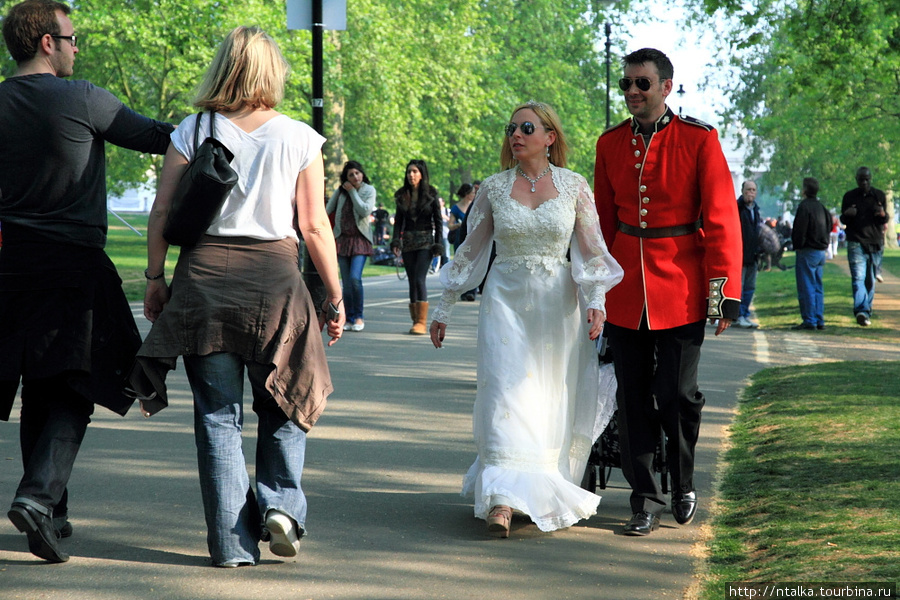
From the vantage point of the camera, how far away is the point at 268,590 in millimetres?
4215

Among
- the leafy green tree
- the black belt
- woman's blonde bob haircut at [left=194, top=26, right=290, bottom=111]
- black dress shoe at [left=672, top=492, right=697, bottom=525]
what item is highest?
the leafy green tree

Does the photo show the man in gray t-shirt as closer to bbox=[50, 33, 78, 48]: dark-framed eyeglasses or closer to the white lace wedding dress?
bbox=[50, 33, 78, 48]: dark-framed eyeglasses

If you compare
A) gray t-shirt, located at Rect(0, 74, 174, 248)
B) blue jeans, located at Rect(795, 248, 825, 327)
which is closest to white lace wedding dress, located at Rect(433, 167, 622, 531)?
gray t-shirt, located at Rect(0, 74, 174, 248)

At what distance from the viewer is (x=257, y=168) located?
4406 mm

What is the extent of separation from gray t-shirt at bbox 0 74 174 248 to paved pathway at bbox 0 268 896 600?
4.38 feet

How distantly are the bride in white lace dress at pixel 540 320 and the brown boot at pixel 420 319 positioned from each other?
8.18m

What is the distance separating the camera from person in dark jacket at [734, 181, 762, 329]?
1521 centimetres

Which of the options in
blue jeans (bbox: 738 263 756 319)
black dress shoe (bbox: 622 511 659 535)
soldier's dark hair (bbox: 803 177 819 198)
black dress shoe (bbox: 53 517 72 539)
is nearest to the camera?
black dress shoe (bbox: 53 517 72 539)

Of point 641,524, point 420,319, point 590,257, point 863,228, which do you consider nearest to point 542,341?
point 590,257

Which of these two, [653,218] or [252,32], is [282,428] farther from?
[653,218]

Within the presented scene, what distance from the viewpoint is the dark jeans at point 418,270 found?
44.9ft

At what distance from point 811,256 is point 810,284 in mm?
375

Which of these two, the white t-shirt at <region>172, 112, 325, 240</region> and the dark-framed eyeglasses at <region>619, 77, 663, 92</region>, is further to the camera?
the dark-framed eyeglasses at <region>619, 77, 663, 92</region>

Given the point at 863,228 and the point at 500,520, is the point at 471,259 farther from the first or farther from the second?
the point at 863,228
